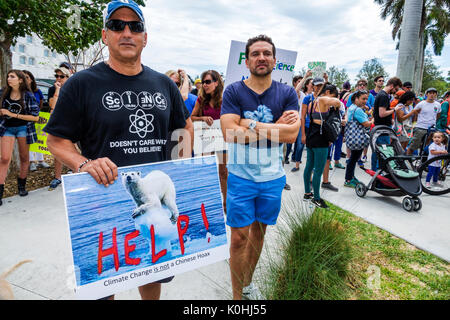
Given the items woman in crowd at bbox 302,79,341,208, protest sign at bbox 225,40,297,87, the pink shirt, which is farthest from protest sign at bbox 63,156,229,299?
protest sign at bbox 225,40,297,87

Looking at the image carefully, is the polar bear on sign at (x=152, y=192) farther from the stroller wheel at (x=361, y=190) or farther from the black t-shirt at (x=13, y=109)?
the stroller wheel at (x=361, y=190)

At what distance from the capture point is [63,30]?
5066 mm

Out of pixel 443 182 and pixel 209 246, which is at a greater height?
pixel 209 246

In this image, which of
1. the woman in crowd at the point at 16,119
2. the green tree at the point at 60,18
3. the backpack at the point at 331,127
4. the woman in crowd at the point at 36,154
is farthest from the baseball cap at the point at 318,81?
the woman in crowd at the point at 36,154

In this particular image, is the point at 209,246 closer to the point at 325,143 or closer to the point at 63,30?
the point at 325,143

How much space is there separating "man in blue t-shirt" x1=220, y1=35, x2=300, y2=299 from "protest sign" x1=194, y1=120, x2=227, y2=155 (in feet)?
5.21

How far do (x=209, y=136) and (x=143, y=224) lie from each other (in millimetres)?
2463

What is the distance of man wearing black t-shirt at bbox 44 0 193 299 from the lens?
56.7 inches

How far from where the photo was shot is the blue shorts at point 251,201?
6.88 ft

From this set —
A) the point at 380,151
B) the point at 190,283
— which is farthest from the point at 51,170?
the point at 380,151

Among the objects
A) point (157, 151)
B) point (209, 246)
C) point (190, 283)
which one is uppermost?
point (157, 151)

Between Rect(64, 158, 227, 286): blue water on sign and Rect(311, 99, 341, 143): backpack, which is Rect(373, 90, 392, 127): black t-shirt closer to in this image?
Rect(311, 99, 341, 143): backpack

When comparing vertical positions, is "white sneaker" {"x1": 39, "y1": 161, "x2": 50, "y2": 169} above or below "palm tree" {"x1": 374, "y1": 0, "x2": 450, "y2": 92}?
below

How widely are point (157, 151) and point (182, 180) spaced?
0.92 ft
